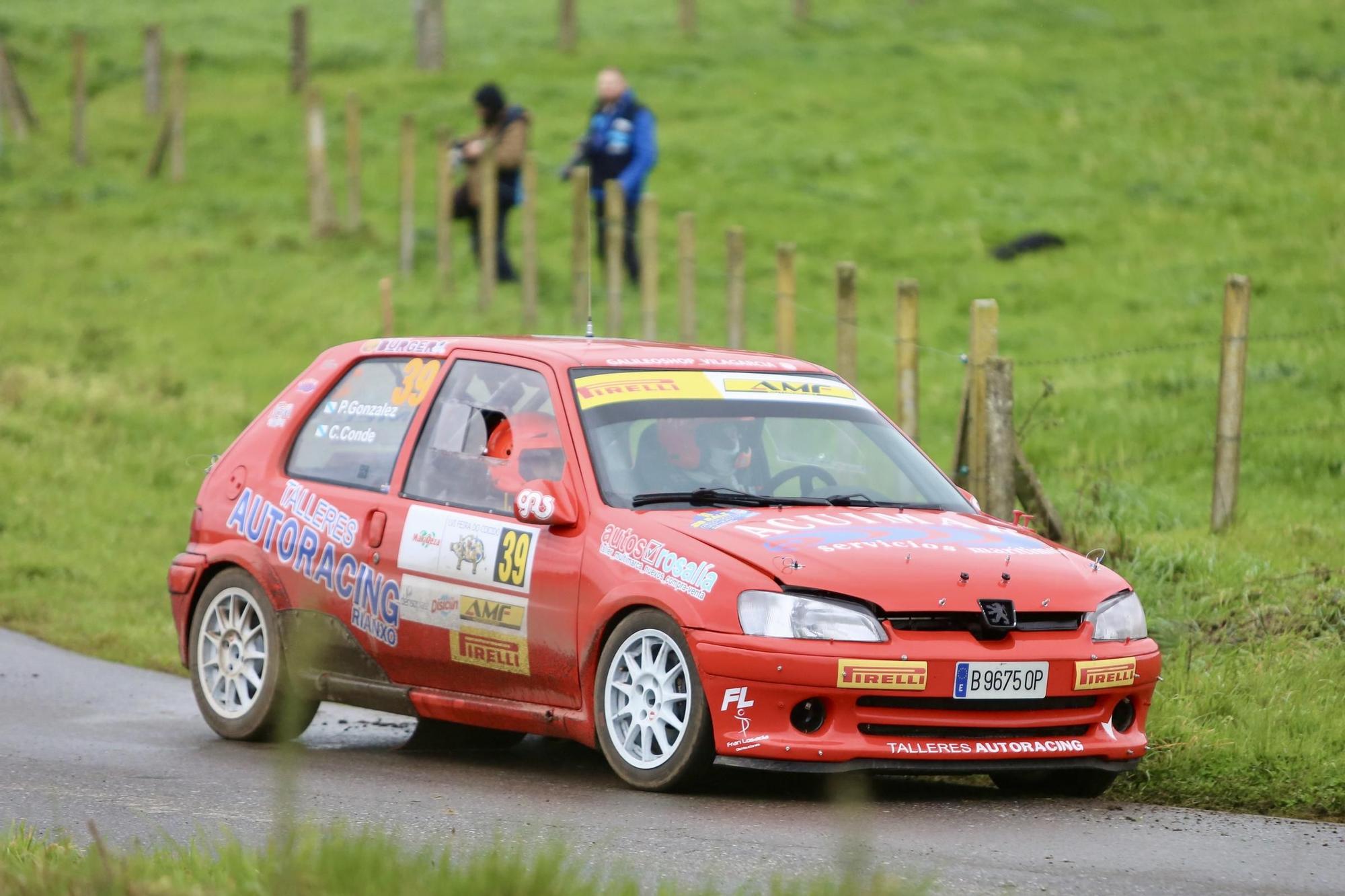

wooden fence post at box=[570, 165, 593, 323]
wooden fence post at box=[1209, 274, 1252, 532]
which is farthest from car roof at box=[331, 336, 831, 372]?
wooden fence post at box=[570, 165, 593, 323]

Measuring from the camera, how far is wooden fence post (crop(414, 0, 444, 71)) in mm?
35312

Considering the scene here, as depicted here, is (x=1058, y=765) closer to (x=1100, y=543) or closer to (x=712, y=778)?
(x=712, y=778)

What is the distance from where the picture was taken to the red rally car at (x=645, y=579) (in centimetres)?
691

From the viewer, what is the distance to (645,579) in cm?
724

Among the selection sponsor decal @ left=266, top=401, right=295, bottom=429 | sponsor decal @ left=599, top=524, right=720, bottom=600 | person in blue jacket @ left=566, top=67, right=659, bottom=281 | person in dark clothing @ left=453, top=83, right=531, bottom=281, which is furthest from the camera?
person in dark clothing @ left=453, top=83, right=531, bottom=281

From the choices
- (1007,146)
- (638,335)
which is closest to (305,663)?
(638,335)

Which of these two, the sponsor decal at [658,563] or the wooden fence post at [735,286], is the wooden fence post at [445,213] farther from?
the sponsor decal at [658,563]

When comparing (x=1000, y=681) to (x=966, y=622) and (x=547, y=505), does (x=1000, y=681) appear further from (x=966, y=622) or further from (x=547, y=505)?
(x=547, y=505)

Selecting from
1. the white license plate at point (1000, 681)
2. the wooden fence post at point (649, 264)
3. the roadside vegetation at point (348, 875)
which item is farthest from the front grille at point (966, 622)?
the wooden fence post at point (649, 264)

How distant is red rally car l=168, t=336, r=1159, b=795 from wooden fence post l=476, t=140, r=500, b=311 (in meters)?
11.1

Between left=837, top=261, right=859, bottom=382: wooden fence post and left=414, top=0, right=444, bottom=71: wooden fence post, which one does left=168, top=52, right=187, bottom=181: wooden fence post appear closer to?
left=414, top=0, right=444, bottom=71: wooden fence post

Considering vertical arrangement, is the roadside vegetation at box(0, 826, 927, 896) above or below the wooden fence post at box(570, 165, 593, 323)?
below

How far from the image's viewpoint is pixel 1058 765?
7145 mm

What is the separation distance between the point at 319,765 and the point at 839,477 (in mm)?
2284
